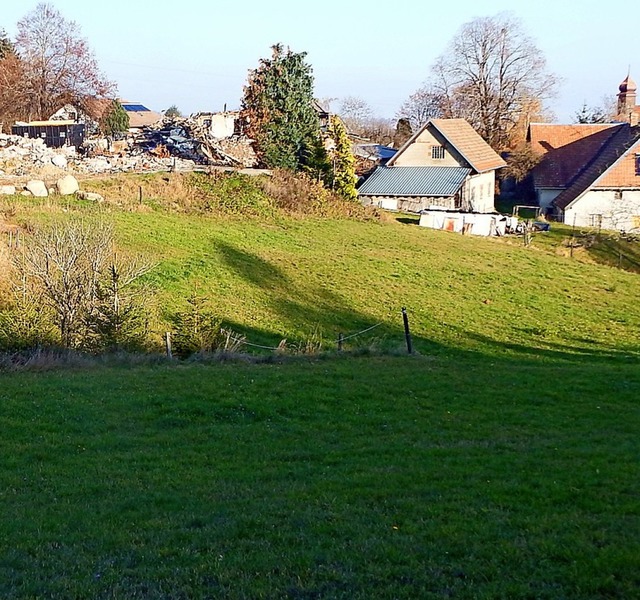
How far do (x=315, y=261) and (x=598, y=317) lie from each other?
11.6m

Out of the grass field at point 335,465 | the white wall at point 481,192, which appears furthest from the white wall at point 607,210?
the grass field at point 335,465

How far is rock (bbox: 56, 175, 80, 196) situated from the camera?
34.8m

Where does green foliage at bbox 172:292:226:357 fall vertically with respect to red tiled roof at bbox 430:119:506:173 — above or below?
below

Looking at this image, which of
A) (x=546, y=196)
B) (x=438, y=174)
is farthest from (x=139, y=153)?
(x=546, y=196)

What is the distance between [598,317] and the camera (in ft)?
87.8

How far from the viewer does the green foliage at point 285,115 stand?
1879 inches

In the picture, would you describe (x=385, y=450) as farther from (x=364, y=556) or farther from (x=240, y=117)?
(x=240, y=117)

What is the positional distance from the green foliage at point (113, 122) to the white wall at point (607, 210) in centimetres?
3619

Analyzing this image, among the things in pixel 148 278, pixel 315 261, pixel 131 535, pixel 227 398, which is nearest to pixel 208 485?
pixel 131 535

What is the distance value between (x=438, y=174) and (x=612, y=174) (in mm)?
12011

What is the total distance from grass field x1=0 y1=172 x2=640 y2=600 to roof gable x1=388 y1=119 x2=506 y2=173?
3262 centimetres

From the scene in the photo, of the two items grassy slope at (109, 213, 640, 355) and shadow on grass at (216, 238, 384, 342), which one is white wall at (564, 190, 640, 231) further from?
shadow on grass at (216, 238, 384, 342)

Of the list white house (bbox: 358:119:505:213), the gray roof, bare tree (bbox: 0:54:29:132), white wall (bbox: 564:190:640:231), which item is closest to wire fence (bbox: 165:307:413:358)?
white house (bbox: 358:119:505:213)

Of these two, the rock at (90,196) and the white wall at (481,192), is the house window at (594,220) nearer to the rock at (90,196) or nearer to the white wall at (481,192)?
the white wall at (481,192)
